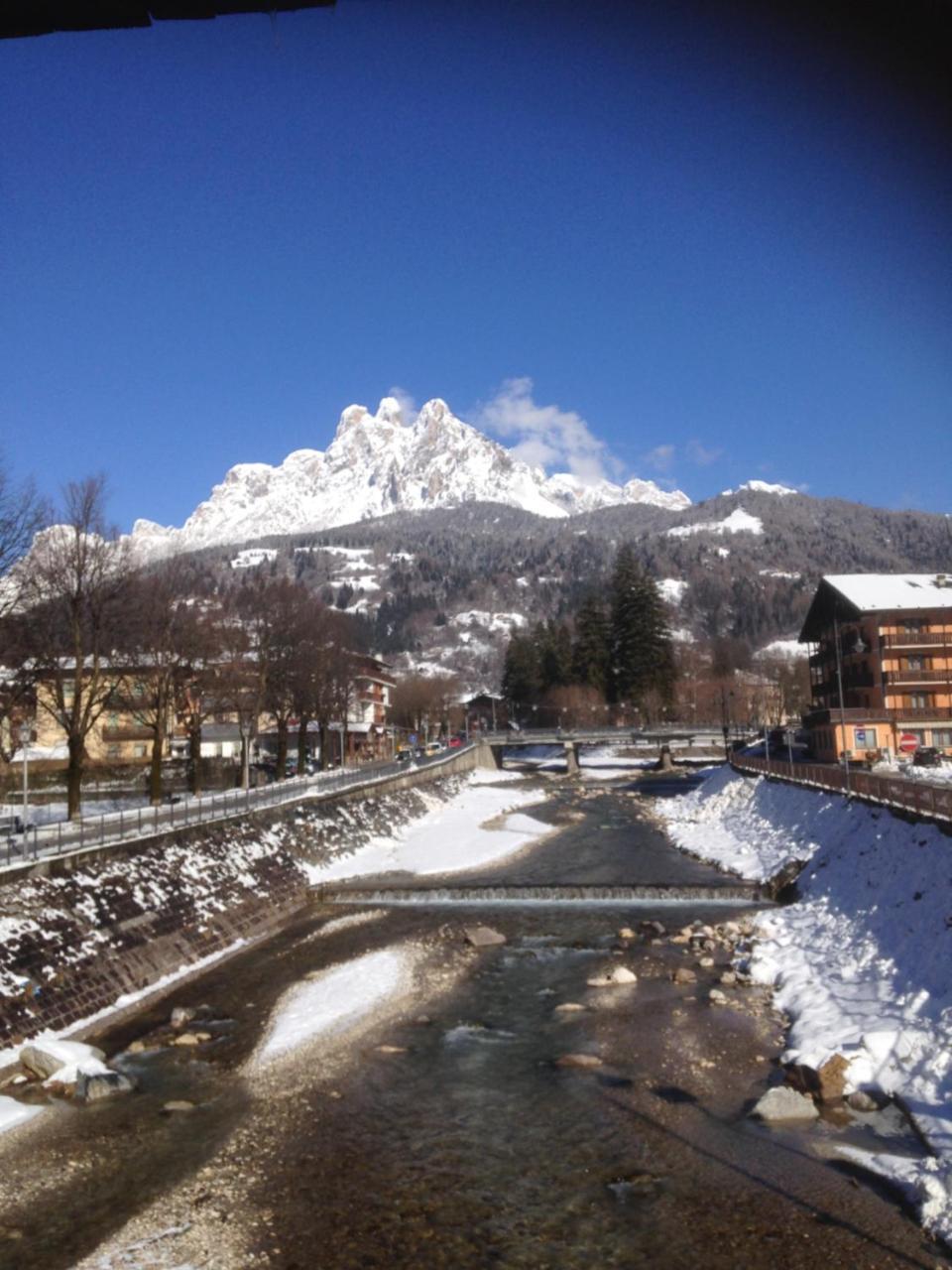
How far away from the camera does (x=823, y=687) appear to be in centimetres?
9512

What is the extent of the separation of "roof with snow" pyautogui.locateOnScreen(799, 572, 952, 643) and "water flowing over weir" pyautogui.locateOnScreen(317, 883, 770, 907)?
52816 mm

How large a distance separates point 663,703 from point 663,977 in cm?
10628

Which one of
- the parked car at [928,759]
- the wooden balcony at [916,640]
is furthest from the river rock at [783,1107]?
the wooden balcony at [916,640]

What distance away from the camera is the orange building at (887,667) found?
78125mm

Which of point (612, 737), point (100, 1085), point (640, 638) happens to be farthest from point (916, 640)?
point (100, 1085)

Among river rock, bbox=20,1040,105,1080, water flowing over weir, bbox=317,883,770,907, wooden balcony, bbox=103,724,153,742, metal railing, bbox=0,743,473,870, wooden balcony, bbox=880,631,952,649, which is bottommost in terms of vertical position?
water flowing over weir, bbox=317,883,770,907

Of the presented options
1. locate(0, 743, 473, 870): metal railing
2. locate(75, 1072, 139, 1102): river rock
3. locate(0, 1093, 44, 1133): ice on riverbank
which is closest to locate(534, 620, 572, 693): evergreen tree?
locate(0, 743, 473, 870): metal railing

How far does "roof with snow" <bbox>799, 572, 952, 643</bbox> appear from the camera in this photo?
8325cm

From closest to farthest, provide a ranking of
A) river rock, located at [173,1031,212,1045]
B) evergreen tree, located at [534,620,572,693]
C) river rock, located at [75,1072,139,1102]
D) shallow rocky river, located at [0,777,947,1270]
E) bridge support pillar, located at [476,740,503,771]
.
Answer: shallow rocky river, located at [0,777,947,1270], river rock, located at [75,1072,139,1102], river rock, located at [173,1031,212,1045], bridge support pillar, located at [476,740,503,771], evergreen tree, located at [534,620,572,693]

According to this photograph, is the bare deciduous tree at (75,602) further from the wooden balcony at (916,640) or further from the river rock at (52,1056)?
the wooden balcony at (916,640)

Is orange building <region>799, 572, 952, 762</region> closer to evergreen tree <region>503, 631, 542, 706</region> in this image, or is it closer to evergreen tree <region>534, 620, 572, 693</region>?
evergreen tree <region>534, 620, 572, 693</region>

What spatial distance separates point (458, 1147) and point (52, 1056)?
9314 millimetres

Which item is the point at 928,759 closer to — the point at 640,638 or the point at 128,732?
the point at 128,732

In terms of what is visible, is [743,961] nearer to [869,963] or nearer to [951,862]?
[869,963]
